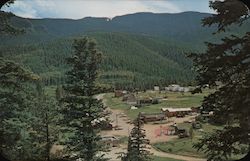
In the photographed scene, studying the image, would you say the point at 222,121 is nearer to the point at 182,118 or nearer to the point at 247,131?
the point at 247,131

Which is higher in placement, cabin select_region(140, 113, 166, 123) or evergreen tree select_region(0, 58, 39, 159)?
evergreen tree select_region(0, 58, 39, 159)

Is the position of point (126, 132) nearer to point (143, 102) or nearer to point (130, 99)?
point (130, 99)

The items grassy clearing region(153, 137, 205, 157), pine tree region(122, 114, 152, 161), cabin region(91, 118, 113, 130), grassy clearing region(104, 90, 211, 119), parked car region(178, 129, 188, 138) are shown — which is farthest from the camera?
cabin region(91, 118, 113, 130)

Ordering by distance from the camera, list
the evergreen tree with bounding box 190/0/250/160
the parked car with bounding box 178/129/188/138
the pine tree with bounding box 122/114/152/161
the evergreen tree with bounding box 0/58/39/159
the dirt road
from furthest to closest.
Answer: the parked car with bounding box 178/129/188/138, the dirt road, the pine tree with bounding box 122/114/152/161, the evergreen tree with bounding box 0/58/39/159, the evergreen tree with bounding box 190/0/250/160

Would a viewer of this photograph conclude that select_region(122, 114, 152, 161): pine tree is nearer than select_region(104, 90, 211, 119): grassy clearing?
Yes

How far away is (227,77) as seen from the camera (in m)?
3.66

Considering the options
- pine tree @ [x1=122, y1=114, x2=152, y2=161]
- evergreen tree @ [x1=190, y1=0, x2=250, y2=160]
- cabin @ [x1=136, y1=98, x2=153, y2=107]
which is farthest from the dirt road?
evergreen tree @ [x1=190, y1=0, x2=250, y2=160]

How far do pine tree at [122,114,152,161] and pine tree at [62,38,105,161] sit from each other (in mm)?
846

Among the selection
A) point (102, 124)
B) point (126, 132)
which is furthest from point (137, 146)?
point (102, 124)

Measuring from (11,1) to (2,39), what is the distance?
0.84m

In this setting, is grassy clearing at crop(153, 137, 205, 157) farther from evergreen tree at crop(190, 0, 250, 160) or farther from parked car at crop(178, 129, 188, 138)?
evergreen tree at crop(190, 0, 250, 160)

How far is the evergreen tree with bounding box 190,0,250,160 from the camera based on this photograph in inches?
132

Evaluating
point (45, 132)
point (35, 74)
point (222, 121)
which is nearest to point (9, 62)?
point (35, 74)

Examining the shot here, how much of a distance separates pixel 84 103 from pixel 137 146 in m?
1.60
